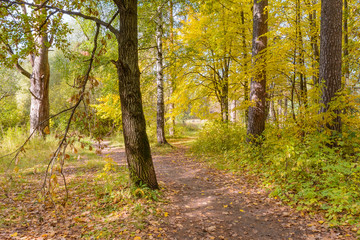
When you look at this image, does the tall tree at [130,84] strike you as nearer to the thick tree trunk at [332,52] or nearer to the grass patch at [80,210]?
the grass patch at [80,210]

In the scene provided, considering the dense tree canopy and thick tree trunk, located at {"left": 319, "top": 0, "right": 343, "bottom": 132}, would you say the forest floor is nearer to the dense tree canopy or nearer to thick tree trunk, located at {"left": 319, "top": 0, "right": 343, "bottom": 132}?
the dense tree canopy

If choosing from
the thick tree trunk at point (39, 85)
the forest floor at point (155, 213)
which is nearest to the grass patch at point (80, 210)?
the forest floor at point (155, 213)

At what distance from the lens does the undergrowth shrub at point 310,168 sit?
3521mm

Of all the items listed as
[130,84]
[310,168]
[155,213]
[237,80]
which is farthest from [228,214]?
[237,80]

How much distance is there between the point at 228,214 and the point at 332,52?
14.5ft

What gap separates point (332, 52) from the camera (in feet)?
16.9

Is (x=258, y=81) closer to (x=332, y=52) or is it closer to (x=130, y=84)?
(x=332, y=52)

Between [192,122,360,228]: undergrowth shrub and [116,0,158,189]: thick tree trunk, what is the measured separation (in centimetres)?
285

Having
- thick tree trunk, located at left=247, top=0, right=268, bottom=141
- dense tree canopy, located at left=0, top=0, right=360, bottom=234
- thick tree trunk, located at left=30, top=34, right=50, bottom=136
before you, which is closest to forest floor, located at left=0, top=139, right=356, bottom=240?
dense tree canopy, located at left=0, top=0, right=360, bottom=234

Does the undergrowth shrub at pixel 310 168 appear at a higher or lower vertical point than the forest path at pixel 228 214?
higher

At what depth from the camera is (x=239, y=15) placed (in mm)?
9711

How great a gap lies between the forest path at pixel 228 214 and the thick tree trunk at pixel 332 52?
2.56m

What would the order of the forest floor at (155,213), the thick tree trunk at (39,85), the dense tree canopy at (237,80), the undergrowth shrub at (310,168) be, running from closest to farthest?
the forest floor at (155,213)
the undergrowth shrub at (310,168)
the dense tree canopy at (237,80)
the thick tree trunk at (39,85)

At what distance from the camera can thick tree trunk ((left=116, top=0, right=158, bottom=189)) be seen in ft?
13.9
